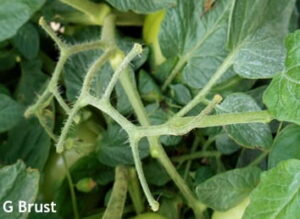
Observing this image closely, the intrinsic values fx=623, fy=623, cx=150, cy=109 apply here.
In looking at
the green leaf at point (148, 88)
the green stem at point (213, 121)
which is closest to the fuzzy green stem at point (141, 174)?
the green stem at point (213, 121)

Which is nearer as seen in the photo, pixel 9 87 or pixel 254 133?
pixel 254 133

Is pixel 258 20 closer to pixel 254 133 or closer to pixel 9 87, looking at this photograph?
pixel 254 133

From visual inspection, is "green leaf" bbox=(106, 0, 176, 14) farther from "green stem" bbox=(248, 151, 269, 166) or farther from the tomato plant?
"green stem" bbox=(248, 151, 269, 166)

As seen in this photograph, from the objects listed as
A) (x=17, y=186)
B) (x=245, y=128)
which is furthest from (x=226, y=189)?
(x=17, y=186)

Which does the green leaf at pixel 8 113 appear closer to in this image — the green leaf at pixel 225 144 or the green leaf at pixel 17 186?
the green leaf at pixel 17 186

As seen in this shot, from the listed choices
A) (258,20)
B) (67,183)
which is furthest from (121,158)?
(258,20)

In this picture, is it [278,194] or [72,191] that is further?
[72,191]

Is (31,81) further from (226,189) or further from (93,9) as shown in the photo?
(226,189)
